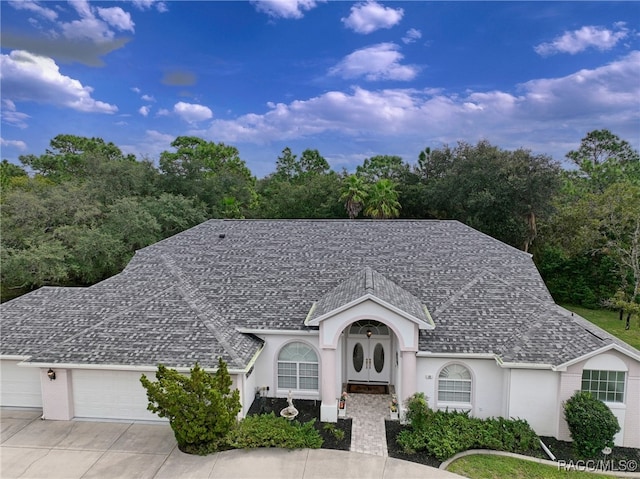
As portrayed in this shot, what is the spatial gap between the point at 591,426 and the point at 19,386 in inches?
800

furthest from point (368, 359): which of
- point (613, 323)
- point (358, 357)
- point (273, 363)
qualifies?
point (613, 323)

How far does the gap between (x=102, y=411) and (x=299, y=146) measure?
49387 millimetres

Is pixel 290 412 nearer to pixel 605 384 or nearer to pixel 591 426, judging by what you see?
pixel 591 426

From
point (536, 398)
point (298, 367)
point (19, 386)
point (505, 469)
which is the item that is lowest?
point (505, 469)

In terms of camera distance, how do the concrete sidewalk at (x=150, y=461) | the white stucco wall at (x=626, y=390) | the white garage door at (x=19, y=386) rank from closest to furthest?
the concrete sidewalk at (x=150, y=461) < the white stucco wall at (x=626, y=390) < the white garage door at (x=19, y=386)

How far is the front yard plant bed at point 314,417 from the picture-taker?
44.0ft

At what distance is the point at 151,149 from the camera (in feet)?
147

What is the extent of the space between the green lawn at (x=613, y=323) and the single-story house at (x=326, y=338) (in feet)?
37.6

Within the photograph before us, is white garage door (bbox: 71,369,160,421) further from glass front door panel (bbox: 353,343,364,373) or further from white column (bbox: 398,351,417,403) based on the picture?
white column (bbox: 398,351,417,403)

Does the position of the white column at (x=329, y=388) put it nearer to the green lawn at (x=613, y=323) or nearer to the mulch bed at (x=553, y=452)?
the mulch bed at (x=553, y=452)

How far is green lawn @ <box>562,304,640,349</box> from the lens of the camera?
82.0ft

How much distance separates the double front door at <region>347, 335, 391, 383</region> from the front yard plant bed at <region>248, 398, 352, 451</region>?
2403 millimetres

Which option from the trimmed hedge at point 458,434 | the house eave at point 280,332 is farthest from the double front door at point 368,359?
the trimmed hedge at point 458,434

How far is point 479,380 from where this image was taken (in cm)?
1477
